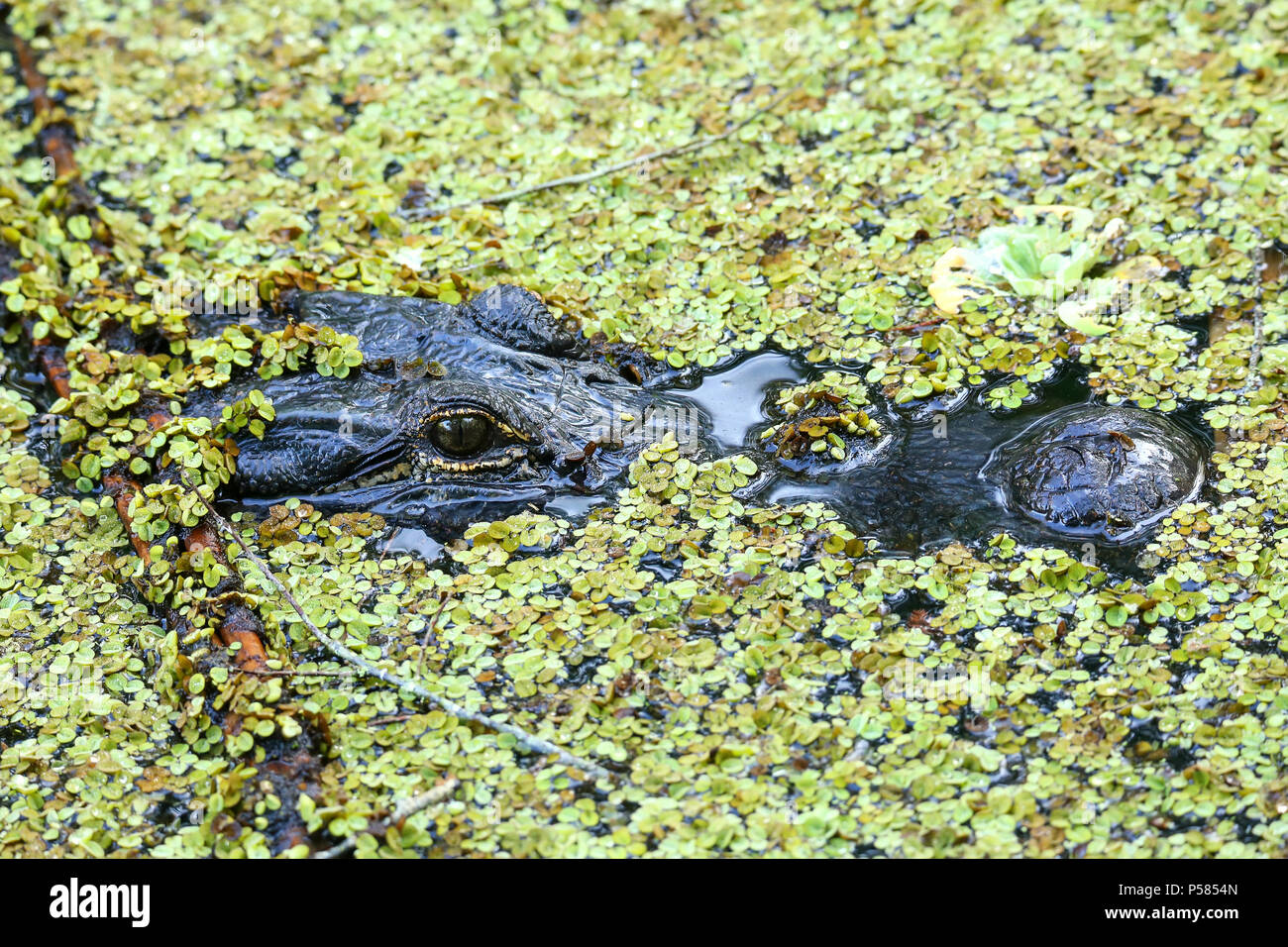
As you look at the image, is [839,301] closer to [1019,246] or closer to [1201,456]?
[1019,246]

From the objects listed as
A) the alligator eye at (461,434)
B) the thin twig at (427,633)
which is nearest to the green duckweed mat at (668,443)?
the thin twig at (427,633)

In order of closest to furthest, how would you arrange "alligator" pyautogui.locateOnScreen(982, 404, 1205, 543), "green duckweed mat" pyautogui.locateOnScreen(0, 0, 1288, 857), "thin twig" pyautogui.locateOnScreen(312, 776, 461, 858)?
"thin twig" pyautogui.locateOnScreen(312, 776, 461, 858), "green duckweed mat" pyautogui.locateOnScreen(0, 0, 1288, 857), "alligator" pyautogui.locateOnScreen(982, 404, 1205, 543)

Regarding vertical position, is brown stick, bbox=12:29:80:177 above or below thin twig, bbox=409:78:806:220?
above

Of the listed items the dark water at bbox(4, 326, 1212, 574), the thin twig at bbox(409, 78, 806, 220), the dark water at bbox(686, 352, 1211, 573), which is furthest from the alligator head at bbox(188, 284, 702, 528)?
the thin twig at bbox(409, 78, 806, 220)

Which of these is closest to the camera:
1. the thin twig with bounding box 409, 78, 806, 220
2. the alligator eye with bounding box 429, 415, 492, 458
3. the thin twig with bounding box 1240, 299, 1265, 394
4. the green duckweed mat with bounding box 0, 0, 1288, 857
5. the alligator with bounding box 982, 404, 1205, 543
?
the green duckweed mat with bounding box 0, 0, 1288, 857

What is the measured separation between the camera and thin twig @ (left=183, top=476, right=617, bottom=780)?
11.2 ft

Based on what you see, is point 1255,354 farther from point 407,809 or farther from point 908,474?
point 407,809

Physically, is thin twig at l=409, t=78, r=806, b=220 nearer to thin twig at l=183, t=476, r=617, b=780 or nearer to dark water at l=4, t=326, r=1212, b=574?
dark water at l=4, t=326, r=1212, b=574

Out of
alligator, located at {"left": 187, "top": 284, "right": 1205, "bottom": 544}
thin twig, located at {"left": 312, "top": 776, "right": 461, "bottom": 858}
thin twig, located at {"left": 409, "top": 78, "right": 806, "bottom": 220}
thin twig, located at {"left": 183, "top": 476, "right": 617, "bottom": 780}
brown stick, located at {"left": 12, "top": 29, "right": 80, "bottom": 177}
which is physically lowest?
thin twig, located at {"left": 312, "top": 776, "right": 461, "bottom": 858}

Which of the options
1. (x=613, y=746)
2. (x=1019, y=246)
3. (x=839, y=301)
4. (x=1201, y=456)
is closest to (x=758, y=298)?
(x=839, y=301)

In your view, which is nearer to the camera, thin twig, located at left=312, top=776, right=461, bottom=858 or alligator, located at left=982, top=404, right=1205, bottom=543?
thin twig, located at left=312, top=776, right=461, bottom=858

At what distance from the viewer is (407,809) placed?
10.8 ft

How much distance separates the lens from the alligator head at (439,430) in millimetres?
4168

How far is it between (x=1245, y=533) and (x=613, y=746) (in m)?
2.15
